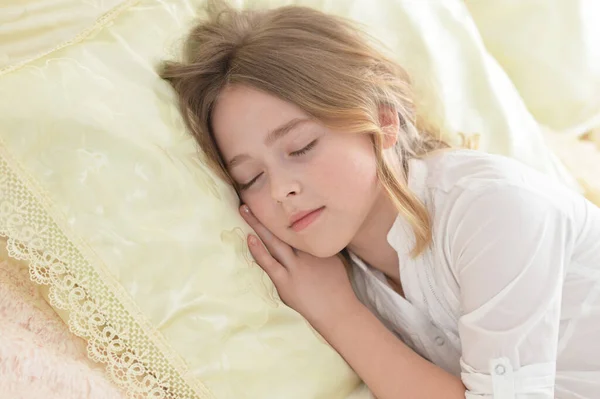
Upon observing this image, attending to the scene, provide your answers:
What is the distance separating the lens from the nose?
1.22 metres

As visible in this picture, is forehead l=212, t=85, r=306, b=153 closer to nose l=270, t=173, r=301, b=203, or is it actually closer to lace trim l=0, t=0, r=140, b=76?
nose l=270, t=173, r=301, b=203

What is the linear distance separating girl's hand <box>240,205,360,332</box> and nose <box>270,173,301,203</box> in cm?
10

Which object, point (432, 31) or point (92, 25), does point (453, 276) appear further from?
point (92, 25)

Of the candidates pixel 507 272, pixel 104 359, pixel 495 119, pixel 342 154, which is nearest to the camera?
→ pixel 104 359

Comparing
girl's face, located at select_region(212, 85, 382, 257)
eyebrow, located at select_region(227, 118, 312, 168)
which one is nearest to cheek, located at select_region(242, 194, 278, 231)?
girl's face, located at select_region(212, 85, 382, 257)

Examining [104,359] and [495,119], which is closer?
[104,359]

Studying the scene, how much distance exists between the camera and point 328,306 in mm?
1308

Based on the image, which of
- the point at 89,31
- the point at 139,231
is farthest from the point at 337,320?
the point at 89,31

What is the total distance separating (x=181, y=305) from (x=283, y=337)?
0.20 metres

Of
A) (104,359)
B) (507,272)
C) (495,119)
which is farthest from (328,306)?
(495,119)

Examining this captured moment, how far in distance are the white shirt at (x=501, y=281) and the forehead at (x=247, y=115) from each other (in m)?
0.29

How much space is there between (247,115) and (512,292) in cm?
54

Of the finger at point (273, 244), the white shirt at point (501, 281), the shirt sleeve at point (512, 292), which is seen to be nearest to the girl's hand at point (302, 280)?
the finger at point (273, 244)

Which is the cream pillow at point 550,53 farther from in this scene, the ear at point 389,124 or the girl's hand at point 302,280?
the girl's hand at point 302,280
